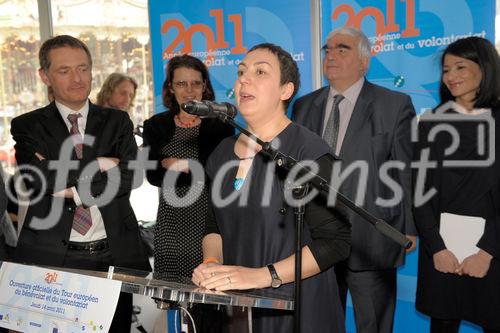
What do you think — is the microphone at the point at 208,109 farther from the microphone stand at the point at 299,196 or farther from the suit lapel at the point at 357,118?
the suit lapel at the point at 357,118

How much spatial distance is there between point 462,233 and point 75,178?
2.12m

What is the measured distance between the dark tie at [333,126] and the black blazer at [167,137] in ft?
2.14

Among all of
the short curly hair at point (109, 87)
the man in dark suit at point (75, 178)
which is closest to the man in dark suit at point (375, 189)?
the man in dark suit at point (75, 178)

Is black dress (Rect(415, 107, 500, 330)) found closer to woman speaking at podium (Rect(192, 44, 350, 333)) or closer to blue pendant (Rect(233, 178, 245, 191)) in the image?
woman speaking at podium (Rect(192, 44, 350, 333))

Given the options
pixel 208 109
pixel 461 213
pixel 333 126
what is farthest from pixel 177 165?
pixel 208 109

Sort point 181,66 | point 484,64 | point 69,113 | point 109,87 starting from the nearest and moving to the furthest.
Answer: point 69,113
point 484,64
point 181,66
point 109,87

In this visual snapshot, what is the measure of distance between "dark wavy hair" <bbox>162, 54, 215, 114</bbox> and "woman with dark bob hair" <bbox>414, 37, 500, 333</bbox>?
4.84ft

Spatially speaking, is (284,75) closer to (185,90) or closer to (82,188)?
(82,188)

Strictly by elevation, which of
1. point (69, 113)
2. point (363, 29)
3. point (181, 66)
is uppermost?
point (363, 29)

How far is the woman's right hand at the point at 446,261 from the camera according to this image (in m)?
3.17

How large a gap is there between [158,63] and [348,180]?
2.54 metres

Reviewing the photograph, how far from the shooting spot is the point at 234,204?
7.02ft

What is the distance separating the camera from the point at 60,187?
2.90 meters

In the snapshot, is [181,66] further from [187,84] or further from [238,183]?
[238,183]
